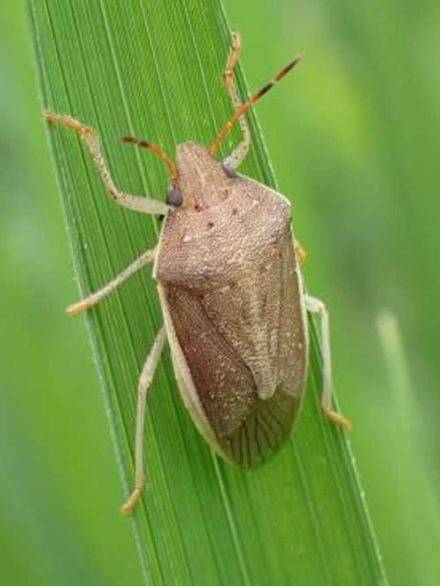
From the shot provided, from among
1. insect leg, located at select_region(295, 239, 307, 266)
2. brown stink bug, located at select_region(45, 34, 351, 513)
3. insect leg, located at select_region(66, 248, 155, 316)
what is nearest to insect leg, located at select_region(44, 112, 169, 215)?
brown stink bug, located at select_region(45, 34, 351, 513)

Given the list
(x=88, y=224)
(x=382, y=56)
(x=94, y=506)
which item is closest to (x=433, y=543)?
(x=94, y=506)

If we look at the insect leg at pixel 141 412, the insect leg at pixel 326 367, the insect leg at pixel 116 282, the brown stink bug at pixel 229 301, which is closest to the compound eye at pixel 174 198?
the brown stink bug at pixel 229 301

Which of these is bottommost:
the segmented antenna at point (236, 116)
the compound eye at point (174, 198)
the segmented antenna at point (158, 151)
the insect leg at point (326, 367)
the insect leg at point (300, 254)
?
the insect leg at point (326, 367)

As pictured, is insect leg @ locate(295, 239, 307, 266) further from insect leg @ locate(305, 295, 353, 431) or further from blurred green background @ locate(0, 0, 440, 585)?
blurred green background @ locate(0, 0, 440, 585)

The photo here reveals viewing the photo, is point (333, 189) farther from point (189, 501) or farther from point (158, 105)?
point (189, 501)

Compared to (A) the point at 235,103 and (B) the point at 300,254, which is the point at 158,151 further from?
(B) the point at 300,254

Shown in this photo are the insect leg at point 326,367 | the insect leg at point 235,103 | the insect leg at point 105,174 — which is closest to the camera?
the insect leg at point 105,174

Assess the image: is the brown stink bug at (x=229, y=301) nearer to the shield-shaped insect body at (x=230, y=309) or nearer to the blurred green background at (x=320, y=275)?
the shield-shaped insect body at (x=230, y=309)
